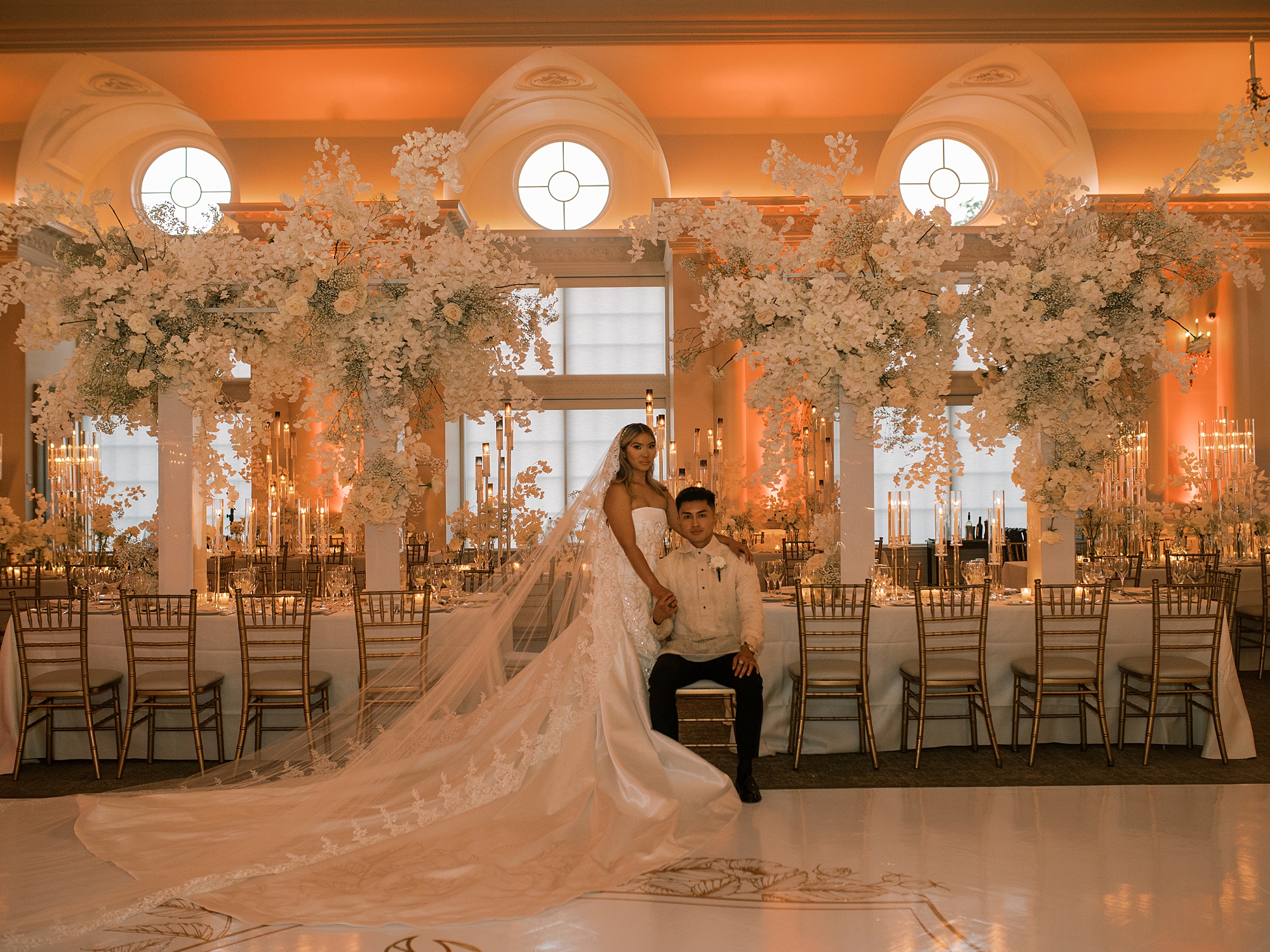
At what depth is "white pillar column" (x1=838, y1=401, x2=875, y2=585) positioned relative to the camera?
6617 mm

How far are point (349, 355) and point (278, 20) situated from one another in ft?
22.5

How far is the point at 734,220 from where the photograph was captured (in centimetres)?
626

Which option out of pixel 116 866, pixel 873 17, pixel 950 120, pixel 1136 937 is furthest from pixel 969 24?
pixel 116 866

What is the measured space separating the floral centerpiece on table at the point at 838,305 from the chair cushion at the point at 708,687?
150cm

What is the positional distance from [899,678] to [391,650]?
3.20 m

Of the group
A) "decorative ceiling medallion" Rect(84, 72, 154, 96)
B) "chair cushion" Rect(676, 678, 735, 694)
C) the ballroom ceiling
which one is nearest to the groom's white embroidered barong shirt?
"chair cushion" Rect(676, 678, 735, 694)

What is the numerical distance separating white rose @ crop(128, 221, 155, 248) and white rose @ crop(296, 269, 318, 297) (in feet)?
3.26

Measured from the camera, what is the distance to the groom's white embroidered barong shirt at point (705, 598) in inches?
211

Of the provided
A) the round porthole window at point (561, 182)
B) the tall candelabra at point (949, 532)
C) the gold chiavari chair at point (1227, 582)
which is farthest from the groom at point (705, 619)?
the round porthole window at point (561, 182)

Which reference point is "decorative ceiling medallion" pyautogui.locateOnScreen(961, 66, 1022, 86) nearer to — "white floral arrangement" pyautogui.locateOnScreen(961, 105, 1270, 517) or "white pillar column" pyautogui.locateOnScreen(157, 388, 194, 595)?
"white floral arrangement" pyautogui.locateOnScreen(961, 105, 1270, 517)

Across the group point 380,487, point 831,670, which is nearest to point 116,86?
point 380,487

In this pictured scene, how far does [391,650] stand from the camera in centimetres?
584

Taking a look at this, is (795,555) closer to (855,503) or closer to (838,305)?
(855,503)

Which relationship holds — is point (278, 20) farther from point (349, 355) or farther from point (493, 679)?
point (493, 679)
